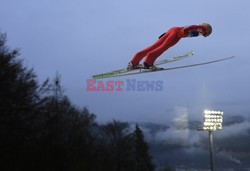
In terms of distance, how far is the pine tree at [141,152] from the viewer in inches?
2923

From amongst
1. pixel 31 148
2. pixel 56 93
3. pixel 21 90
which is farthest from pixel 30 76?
pixel 56 93

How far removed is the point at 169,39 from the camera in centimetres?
1491

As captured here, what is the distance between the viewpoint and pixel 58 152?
A: 28.5 m

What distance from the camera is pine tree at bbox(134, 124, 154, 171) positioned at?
2923 inches

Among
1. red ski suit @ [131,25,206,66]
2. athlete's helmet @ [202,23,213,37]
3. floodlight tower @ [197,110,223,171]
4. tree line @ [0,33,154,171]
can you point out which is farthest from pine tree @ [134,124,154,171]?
athlete's helmet @ [202,23,213,37]

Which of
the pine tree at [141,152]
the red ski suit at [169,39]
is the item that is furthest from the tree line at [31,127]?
the pine tree at [141,152]

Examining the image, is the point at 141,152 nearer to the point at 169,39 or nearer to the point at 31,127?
the point at 31,127

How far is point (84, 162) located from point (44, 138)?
13.6 ft

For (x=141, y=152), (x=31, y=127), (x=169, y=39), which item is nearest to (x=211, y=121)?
(x=31, y=127)

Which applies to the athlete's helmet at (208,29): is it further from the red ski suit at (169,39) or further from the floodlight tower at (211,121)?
the floodlight tower at (211,121)

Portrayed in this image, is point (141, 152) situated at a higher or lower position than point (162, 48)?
lower

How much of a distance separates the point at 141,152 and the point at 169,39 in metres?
62.2

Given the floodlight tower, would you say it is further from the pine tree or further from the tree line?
the pine tree

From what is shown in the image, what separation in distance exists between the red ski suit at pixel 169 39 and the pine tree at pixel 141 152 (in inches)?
2276
